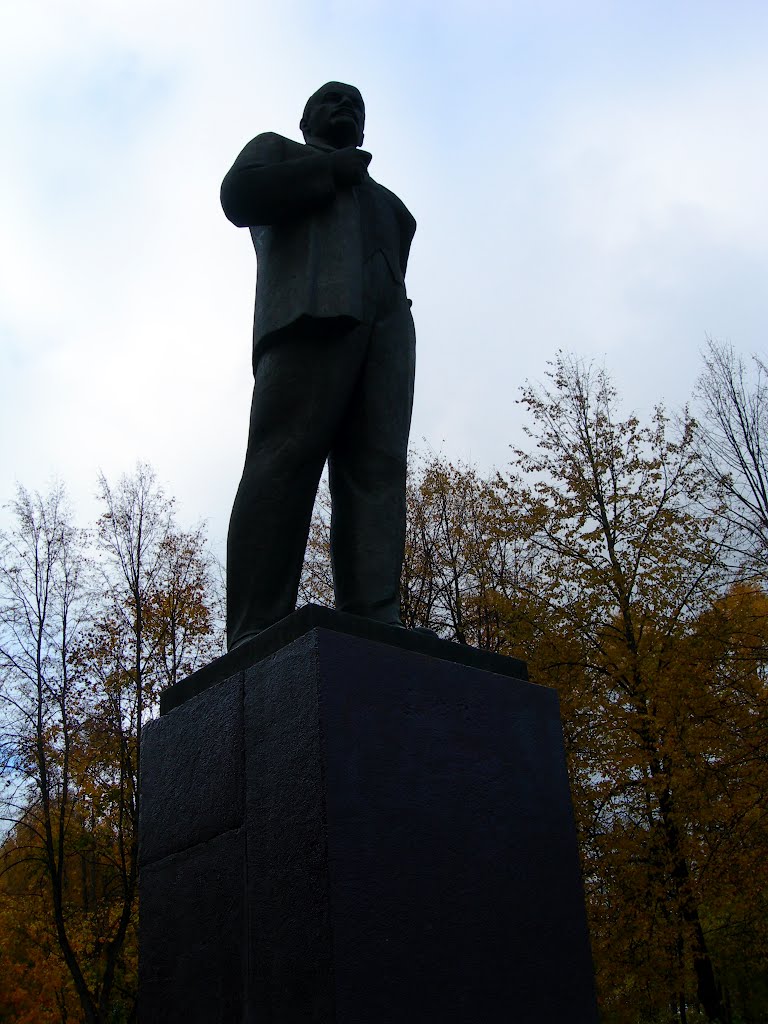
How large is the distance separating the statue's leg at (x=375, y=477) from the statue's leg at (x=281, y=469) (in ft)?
0.48

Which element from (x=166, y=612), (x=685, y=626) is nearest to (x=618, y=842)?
(x=685, y=626)

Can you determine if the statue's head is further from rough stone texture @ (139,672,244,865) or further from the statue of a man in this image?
rough stone texture @ (139,672,244,865)

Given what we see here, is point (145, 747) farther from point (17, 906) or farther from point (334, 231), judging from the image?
point (17, 906)

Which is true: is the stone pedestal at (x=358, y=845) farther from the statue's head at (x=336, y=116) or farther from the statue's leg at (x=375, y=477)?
the statue's head at (x=336, y=116)

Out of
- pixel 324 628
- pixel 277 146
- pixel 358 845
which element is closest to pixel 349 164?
pixel 277 146

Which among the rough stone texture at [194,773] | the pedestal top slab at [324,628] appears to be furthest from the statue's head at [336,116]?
the rough stone texture at [194,773]

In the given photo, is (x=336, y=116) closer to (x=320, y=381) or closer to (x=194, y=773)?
(x=320, y=381)

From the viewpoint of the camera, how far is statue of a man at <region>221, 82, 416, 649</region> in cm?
346

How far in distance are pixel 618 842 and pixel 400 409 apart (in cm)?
921

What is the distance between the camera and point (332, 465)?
385cm

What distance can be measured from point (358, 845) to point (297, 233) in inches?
99.8

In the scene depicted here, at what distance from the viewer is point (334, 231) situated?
381 cm

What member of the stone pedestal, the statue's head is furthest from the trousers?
the statue's head

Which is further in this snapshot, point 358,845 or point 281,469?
point 281,469
